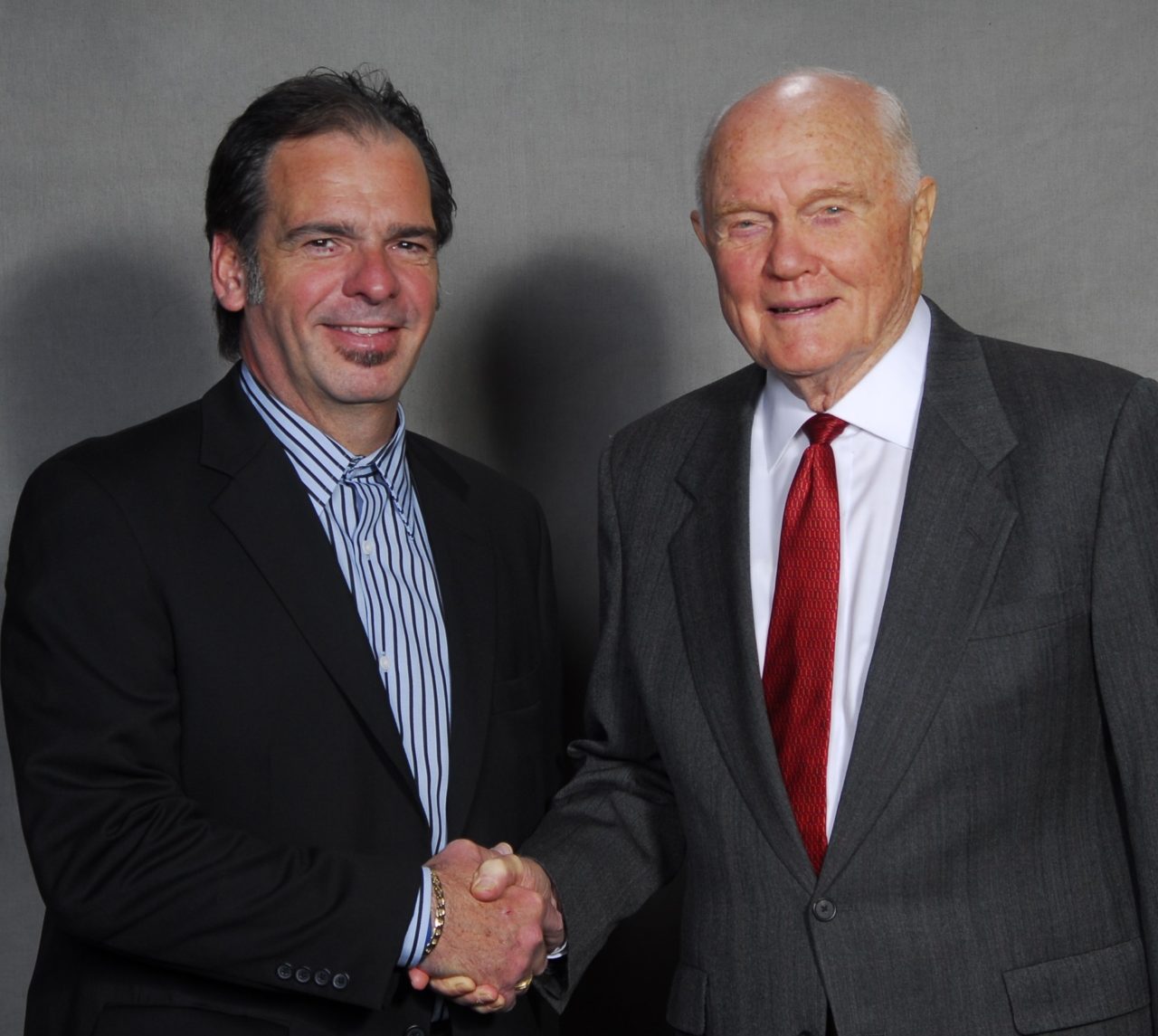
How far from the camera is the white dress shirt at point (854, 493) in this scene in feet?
6.08

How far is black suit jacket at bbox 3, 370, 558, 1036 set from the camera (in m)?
1.89

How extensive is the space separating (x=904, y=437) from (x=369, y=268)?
79cm

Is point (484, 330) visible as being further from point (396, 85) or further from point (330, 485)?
point (330, 485)

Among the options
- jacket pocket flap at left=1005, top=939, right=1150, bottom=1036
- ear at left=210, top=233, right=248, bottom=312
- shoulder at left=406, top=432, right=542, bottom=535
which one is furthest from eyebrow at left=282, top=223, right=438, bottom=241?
jacket pocket flap at left=1005, top=939, right=1150, bottom=1036

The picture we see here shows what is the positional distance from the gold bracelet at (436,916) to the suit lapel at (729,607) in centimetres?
41

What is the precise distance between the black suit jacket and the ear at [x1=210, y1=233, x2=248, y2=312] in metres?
0.17

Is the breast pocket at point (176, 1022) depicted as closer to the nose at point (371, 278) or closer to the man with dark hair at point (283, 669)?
the man with dark hair at point (283, 669)

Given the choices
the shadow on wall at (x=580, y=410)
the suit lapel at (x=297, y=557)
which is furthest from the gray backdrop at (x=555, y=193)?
the suit lapel at (x=297, y=557)

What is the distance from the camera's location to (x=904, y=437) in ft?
6.31

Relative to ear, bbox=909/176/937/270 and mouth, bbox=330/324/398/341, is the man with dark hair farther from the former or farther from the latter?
ear, bbox=909/176/937/270

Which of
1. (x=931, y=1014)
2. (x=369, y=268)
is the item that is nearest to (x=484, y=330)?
(x=369, y=268)

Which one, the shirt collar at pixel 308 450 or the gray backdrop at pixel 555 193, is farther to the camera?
the gray backdrop at pixel 555 193

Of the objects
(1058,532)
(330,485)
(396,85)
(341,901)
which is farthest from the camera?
(396,85)

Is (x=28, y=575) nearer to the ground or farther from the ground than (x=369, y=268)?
nearer to the ground
